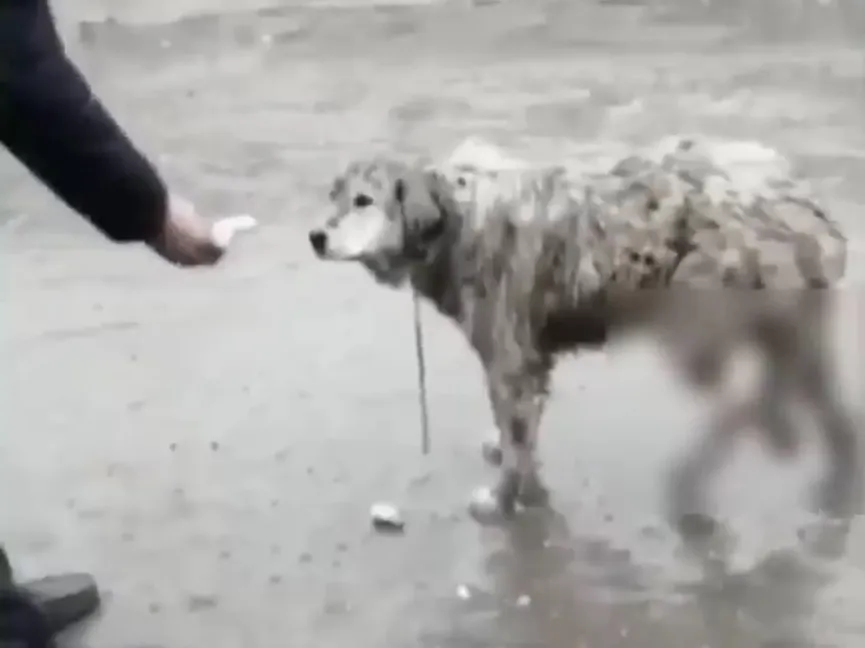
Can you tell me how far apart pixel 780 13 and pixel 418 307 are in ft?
1.73

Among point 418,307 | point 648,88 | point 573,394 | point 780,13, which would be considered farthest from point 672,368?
point 780,13

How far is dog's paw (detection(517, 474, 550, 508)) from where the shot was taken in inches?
36.0

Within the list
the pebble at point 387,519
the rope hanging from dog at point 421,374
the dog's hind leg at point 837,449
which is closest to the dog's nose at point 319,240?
the rope hanging from dog at point 421,374

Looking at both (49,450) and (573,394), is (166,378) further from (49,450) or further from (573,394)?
(573,394)

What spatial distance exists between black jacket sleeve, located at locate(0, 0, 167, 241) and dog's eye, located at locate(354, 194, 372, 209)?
0.17 m

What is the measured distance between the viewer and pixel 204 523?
921 mm

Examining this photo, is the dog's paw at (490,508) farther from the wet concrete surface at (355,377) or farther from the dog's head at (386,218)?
the dog's head at (386,218)

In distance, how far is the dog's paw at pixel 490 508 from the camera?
91 centimetres

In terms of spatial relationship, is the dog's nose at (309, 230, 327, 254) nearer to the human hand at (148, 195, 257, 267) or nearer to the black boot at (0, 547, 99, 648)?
the human hand at (148, 195, 257, 267)

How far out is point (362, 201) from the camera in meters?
0.80

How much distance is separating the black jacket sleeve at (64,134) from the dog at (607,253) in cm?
18

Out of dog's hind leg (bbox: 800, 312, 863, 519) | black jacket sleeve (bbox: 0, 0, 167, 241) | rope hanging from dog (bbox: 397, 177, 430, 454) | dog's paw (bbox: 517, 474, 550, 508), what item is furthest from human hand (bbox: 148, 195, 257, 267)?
dog's hind leg (bbox: 800, 312, 863, 519)

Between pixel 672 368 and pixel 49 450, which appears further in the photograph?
pixel 49 450

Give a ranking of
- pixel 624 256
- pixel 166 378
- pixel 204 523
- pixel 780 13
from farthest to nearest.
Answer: pixel 780 13 < pixel 166 378 < pixel 204 523 < pixel 624 256
